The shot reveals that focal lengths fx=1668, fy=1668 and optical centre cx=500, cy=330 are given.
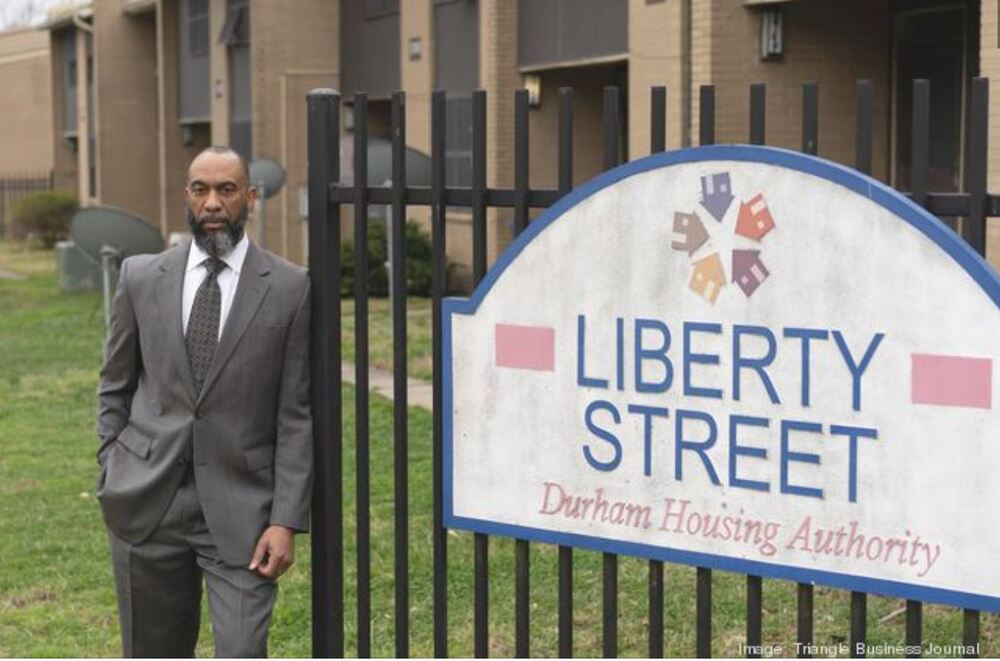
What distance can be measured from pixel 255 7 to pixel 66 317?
669 centimetres

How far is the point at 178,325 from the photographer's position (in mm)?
4445

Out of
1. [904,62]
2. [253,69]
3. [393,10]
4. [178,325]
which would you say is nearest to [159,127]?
[253,69]

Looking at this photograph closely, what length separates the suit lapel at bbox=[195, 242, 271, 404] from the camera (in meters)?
4.41

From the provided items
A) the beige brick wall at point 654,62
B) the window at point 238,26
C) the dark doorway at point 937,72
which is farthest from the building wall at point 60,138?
the dark doorway at point 937,72

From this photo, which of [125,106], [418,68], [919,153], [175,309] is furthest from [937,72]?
[125,106]

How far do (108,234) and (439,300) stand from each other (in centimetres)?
1426

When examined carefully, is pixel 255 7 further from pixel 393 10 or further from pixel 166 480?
pixel 166 480

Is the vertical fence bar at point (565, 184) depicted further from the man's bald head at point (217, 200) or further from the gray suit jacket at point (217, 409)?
the man's bald head at point (217, 200)

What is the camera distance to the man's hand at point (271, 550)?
445 centimetres

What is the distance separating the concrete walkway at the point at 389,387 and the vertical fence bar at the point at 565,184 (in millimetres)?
8855

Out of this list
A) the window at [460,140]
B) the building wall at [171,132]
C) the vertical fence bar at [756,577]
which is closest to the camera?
the vertical fence bar at [756,577]

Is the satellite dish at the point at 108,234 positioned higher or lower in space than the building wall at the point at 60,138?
lower

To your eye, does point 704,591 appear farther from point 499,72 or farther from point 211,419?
point 499,72

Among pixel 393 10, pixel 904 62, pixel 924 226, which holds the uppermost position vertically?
pixel 393 10
